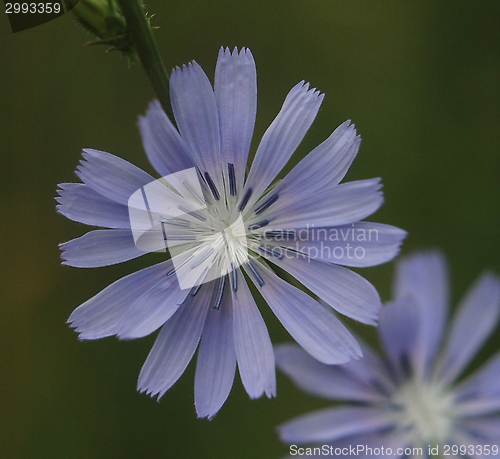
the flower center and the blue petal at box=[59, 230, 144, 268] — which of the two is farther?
the flower center

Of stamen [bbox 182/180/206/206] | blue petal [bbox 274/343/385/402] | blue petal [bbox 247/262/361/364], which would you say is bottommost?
blue petal [bbox 274/343/385/402]

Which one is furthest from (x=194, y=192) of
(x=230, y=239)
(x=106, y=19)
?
(x=106, y=19)

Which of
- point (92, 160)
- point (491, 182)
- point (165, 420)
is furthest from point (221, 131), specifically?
point (491, 182)

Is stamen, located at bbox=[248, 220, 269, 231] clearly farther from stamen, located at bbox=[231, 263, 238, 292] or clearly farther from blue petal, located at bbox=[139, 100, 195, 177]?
blue petal, located at bbox=[139, 100, 195, 177]

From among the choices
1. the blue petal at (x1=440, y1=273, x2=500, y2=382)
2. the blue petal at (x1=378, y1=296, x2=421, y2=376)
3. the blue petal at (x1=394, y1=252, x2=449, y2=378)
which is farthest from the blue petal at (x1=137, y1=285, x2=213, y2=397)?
the blue petal at (x1=440, y1=273, x2=500, y2=382)

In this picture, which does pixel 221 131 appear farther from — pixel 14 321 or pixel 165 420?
pixel 165 420

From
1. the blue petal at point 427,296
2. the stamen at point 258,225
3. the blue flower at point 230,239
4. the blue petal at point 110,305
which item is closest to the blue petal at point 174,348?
the blue flower at point 230,239

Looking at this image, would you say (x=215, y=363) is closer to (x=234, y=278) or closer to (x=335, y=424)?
(x=234, y=278)
